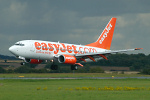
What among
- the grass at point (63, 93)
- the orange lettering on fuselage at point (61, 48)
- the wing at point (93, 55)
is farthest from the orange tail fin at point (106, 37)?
the grass at point (63, 93)

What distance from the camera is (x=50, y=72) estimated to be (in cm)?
8881

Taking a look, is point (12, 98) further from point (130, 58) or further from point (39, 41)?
point (130, 58)

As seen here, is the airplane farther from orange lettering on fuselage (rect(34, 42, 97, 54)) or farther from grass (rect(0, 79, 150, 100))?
grass (rect(0, 79, 150, 100))

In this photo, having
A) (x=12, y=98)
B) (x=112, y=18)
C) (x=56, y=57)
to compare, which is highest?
(x=112, y=18)

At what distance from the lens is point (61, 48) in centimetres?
6788

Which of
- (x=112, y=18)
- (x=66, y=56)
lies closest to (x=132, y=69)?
(x=112, y=18)

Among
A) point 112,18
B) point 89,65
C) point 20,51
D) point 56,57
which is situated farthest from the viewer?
point 89,65

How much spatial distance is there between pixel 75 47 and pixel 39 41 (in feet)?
33.0

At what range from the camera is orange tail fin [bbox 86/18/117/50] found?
79.6 meters

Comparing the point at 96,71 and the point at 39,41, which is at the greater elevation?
the point at 39,41

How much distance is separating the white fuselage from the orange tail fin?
1020 cm

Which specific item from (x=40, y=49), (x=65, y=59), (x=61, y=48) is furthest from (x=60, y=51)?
(x=40, y=49)

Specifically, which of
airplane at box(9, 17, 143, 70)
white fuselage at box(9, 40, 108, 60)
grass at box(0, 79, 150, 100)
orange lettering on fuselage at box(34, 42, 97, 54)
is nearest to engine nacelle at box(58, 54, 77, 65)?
airplane at box(9, 17, 143, 70)

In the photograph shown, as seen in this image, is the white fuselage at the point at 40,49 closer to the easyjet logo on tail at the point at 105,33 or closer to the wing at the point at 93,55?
the wing at the point at 93,55
